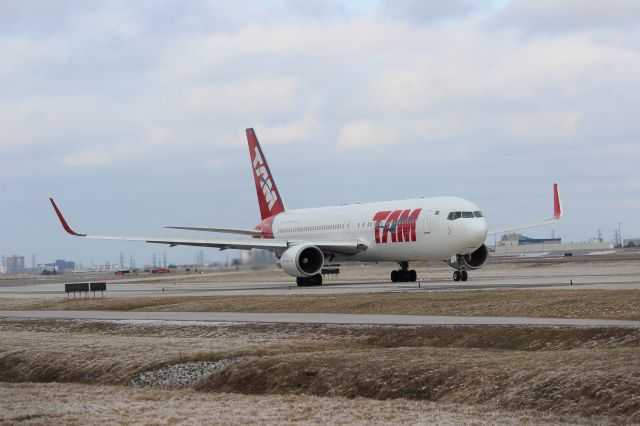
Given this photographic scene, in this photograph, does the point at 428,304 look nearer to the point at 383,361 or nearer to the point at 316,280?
the point at 383,361

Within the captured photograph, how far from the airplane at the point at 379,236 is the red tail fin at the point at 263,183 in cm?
295

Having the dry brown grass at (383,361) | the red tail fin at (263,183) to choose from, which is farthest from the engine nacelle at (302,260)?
the dry brown grass at (383,361)

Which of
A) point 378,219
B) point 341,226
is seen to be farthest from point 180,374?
point 341,226

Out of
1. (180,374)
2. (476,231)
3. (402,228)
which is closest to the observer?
(180,374)

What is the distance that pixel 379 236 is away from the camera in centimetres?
5581

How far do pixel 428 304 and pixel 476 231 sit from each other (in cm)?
1782

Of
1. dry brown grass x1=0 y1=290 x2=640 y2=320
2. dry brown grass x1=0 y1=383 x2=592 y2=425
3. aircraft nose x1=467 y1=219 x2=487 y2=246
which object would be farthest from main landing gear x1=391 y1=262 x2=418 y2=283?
dry brown grass x1=0 y1=383 x2=592 y2=425

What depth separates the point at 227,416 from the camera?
1697 centimetres

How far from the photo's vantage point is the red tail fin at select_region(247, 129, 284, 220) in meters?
68.8

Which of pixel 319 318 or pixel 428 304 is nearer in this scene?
pixel 319 318

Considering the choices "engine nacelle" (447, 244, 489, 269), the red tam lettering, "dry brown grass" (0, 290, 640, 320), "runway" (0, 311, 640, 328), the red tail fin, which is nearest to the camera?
"runway" (0, 311, 640, 328)

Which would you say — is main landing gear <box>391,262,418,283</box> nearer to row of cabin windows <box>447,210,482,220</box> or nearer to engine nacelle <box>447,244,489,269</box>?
engine nacelle <box>447,244,489,269</box>

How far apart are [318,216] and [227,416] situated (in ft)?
148

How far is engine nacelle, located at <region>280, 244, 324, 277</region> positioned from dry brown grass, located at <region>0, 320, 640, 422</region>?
22686 mm
